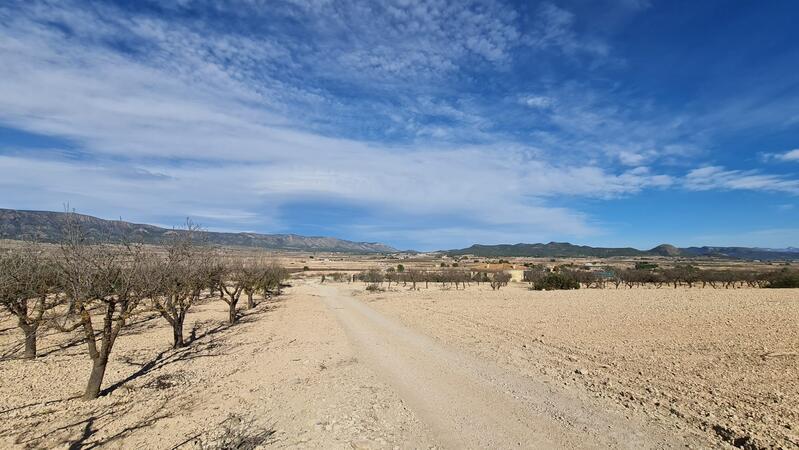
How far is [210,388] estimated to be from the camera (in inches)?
419

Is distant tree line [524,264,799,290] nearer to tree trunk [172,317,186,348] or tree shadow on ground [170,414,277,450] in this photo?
tree trunk [172,317,186,348]

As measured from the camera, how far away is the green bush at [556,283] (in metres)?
49.0

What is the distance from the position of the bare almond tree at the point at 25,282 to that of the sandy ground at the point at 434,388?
1.16m

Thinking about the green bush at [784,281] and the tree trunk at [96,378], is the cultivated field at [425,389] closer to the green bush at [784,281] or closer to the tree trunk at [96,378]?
the tree trunk at [96,378]

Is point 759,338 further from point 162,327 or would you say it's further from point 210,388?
point 162,327

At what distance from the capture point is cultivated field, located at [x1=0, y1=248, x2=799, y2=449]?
727 centimetres

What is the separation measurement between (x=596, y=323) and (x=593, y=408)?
502 inches

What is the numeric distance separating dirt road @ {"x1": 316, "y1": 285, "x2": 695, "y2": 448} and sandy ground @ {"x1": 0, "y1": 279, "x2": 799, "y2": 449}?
4 cm

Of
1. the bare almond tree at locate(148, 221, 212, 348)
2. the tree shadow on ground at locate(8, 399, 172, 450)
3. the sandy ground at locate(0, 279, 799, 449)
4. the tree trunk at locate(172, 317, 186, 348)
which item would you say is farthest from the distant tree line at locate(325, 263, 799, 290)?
the tree shadow on ground at locate(8, 399, 172, 450)

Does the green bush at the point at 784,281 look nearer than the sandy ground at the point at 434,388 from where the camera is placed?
No

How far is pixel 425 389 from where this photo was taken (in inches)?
389

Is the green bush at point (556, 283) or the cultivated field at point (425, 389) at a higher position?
the green bush at point (556, 283)

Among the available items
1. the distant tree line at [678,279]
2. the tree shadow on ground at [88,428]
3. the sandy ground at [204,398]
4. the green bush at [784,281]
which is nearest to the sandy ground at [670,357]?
the sandy ground at [204,398]

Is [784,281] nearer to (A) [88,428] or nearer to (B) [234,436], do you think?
(B) [234,436]
